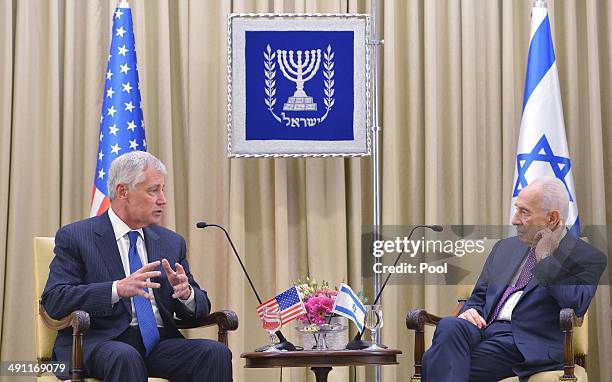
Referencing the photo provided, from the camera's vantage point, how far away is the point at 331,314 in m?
4.05

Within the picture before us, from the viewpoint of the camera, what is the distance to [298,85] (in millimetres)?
5492

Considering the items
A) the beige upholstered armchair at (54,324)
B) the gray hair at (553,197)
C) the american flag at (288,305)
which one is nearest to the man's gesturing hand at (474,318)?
the gray hair at (553,197)

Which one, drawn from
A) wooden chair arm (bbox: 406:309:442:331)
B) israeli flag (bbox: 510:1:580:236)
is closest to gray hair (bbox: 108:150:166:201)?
wooden chair arm (bbox: 406:309:442:331)

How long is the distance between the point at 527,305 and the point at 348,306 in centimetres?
75

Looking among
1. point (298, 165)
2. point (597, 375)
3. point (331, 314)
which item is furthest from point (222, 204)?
point (597, 375)

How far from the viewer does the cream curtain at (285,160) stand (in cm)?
545

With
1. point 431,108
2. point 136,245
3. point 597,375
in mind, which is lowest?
point 597,375

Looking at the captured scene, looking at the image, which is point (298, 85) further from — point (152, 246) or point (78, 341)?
point (78, 341)

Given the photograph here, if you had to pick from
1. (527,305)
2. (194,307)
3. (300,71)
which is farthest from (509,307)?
(300,71)

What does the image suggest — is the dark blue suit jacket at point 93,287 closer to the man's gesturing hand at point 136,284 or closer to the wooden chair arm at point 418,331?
the man's gesturing hand at point 136,284

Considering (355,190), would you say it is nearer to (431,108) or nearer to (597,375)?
(431,108)

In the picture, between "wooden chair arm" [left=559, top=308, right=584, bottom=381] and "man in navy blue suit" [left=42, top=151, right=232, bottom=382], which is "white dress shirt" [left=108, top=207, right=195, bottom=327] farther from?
"wooden chair arm" [left=559, top=308, right=584, bottom=381]

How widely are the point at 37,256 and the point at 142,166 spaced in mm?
646

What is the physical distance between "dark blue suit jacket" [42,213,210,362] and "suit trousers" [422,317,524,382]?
38.0 inches
